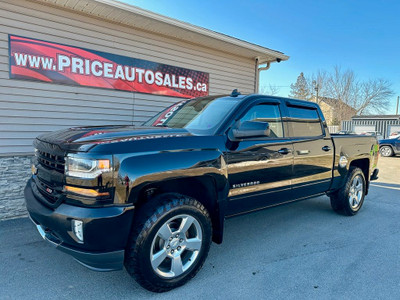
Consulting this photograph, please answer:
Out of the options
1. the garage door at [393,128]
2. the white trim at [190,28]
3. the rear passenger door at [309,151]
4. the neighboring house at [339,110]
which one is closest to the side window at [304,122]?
the rear passenger door at [309,151]

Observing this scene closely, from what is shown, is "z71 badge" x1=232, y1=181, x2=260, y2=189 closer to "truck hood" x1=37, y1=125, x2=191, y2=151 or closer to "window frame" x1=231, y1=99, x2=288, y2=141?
"window frame" x1=231, y1=99, x2=288, y2=141

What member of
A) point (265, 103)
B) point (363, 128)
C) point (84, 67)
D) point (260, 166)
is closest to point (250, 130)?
point (260, 166)

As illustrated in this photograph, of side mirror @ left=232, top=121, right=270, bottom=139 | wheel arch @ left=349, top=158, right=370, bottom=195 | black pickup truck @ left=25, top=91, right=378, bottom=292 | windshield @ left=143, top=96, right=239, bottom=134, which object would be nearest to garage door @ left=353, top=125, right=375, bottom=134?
wheel arch @ left=349, top=158, right=370, bottom=195

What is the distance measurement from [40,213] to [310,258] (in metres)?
2.96

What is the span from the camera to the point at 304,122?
13.4 feet

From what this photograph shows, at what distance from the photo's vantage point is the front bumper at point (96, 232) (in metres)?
2.16

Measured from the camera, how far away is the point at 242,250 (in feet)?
11.6

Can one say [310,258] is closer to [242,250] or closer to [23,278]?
[242,250]

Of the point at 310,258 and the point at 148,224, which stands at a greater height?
the point at 148,224

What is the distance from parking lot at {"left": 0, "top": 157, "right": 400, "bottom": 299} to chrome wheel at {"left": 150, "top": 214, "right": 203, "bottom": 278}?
0.73 ft

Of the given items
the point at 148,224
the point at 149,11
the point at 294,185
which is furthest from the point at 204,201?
the point at 149,11

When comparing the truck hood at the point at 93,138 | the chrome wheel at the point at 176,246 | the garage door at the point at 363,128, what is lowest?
the chrome wheel at the point at 176,246

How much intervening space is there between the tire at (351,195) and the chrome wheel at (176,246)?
3136 mm

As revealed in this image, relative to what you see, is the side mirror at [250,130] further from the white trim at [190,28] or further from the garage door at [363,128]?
the garage door at [363,128]
